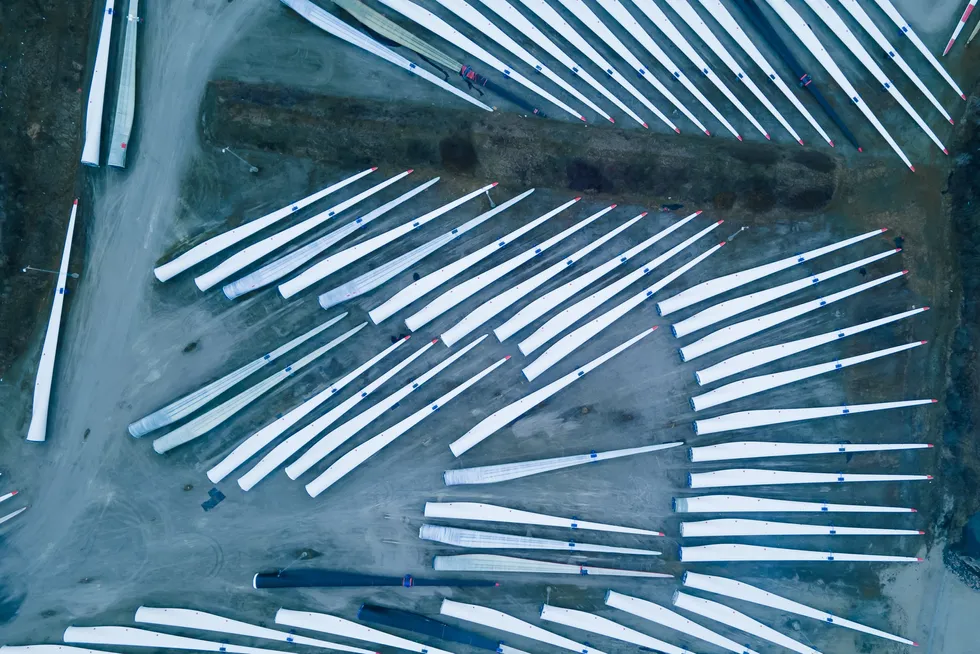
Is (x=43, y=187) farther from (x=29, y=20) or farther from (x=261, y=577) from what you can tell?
(x=261, y=577)

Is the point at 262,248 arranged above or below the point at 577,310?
below

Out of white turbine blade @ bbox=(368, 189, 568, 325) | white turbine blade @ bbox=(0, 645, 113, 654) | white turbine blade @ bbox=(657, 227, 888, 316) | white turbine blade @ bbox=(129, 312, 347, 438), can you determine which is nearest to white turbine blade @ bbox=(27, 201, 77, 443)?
white turbine blade @ bbox=(129, 312, 347, 438)

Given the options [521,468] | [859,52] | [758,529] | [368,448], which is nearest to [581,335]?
[521,468]

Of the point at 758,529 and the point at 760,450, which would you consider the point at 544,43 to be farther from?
the point at 758,529

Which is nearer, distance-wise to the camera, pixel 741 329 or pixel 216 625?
pixel 216 625

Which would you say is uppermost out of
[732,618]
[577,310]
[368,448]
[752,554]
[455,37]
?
[455,37]

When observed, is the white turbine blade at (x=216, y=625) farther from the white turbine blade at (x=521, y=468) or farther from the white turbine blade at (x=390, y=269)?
the white turbine blade at (x=390, y=269)
